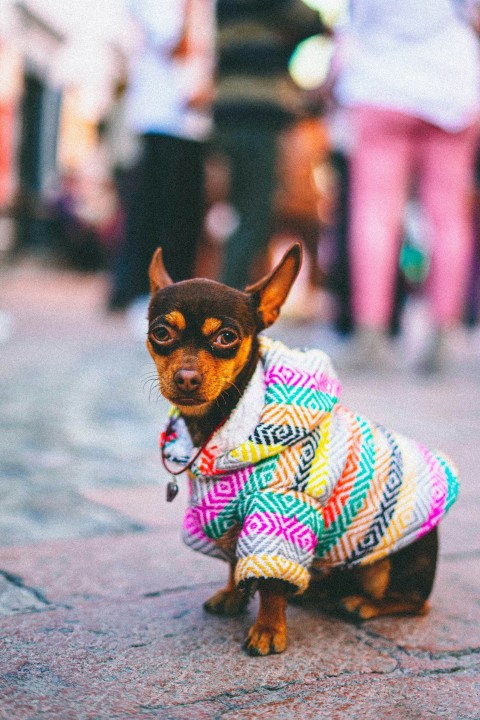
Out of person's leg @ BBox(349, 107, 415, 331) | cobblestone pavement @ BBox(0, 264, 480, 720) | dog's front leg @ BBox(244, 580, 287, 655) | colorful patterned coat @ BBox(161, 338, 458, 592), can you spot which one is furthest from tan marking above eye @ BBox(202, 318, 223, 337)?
person's leg @ BBox(349, 107, 415, 331)

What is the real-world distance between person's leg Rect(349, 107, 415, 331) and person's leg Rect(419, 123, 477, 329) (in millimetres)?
135

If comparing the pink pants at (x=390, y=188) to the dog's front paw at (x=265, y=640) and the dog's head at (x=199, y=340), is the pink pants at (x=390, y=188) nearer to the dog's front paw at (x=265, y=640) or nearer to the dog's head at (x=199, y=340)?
the dog's head at (x=199, y=340)

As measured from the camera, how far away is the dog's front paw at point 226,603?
204 centimetres

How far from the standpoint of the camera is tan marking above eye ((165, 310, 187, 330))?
192 centimetres

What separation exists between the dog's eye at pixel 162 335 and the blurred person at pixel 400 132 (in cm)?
309

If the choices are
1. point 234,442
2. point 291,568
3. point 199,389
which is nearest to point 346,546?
point 291,568

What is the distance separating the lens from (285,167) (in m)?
7.70

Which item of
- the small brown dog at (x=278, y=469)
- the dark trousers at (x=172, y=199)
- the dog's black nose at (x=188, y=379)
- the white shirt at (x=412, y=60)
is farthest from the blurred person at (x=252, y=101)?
the dog's black nose at (x=188, y=379)

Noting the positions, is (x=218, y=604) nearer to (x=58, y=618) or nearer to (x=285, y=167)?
(x=58, y=618)

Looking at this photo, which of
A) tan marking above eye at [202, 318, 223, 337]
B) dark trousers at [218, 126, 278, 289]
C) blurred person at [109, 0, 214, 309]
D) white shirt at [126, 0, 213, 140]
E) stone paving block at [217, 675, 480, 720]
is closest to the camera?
stone paving block at [217, 675, 480, 720]

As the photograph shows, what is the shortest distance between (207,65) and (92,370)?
8.26ft

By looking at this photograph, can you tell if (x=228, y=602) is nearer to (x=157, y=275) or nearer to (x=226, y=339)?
(x=226, y=339)

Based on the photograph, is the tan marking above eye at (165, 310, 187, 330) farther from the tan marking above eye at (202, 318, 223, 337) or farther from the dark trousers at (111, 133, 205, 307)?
the dark trousers at (111, 133, 205, 307)

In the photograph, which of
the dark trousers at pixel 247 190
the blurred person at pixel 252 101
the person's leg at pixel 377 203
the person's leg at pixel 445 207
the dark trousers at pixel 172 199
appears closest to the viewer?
the person's leg at pixel 377 203
